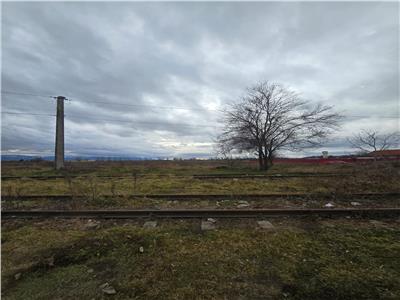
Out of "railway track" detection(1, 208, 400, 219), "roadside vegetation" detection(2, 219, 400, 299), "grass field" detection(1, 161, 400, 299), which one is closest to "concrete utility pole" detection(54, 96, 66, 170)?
"railway track" detection(1, 208, 400, 219)

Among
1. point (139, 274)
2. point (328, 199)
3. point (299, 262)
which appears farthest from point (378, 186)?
point (139, 274)

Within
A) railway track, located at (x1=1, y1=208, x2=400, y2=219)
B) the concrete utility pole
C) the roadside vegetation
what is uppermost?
the concrete utility pole

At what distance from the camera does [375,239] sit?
4.41m

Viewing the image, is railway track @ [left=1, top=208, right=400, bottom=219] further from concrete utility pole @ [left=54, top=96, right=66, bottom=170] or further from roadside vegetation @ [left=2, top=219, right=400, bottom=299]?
concrete utility pole @ [left=54, top=96, right=66, bottom=170]

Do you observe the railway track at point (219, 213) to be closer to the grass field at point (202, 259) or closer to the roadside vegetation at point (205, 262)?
the grass field at point (202, 259)

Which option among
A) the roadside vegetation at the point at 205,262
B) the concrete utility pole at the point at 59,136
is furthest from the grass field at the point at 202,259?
→ the concrete utility pole at the point at 59,136

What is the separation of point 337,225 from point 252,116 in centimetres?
1985

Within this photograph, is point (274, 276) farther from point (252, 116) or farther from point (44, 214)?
point (252, 116)

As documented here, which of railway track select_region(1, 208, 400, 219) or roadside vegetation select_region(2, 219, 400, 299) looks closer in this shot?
roadside vegetation select_region(2, 219, 400, 299)

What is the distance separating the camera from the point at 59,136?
2427 cm

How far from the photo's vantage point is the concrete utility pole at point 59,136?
942 inches

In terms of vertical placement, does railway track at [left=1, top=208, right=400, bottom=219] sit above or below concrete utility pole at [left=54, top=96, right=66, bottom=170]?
below

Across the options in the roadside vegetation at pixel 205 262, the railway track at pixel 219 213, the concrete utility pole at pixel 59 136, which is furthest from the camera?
the concrete utility pole at pixel 59 136

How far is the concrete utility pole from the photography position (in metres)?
23.9
